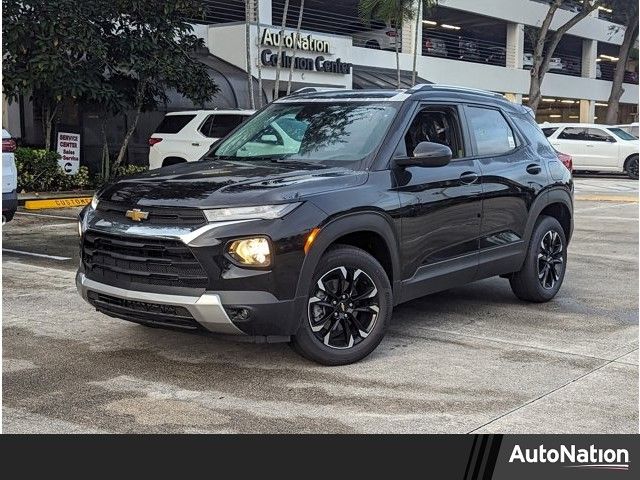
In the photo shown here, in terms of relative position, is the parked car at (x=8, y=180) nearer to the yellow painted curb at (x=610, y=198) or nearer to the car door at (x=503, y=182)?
the car door at (x=503, y=182)

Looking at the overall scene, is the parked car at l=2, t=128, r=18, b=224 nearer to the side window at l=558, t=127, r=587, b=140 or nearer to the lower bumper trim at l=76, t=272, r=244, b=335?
the lower bumper trim at l=76, t=272, r=244, b=335

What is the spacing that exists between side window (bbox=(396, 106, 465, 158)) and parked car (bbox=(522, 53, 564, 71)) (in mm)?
32272

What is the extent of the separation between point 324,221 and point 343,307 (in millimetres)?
580

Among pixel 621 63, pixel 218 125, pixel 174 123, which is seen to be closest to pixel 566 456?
pixel 218 125

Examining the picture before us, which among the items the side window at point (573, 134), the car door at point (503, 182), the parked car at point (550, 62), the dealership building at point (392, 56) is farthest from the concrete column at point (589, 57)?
the car door at point (503, 182)

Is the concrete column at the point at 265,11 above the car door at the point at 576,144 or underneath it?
above

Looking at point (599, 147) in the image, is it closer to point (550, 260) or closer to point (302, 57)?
point (302, 57)

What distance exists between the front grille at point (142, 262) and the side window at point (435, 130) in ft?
5.74

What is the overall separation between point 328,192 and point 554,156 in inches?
122

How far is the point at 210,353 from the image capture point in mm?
5535

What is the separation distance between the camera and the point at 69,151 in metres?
17.2

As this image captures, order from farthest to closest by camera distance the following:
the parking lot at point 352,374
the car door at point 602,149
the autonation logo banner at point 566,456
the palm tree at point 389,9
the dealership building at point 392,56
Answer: the car door at point 602,149 → the palm tree at point 389,9 → the dealership building at point 392,56 → the parking lot at point 352,374 → the autonation logo banner at point 566,456

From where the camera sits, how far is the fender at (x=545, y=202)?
6.88m

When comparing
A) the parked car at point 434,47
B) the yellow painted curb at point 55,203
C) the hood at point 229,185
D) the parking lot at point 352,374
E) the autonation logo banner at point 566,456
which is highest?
the parked car at point 434,47
